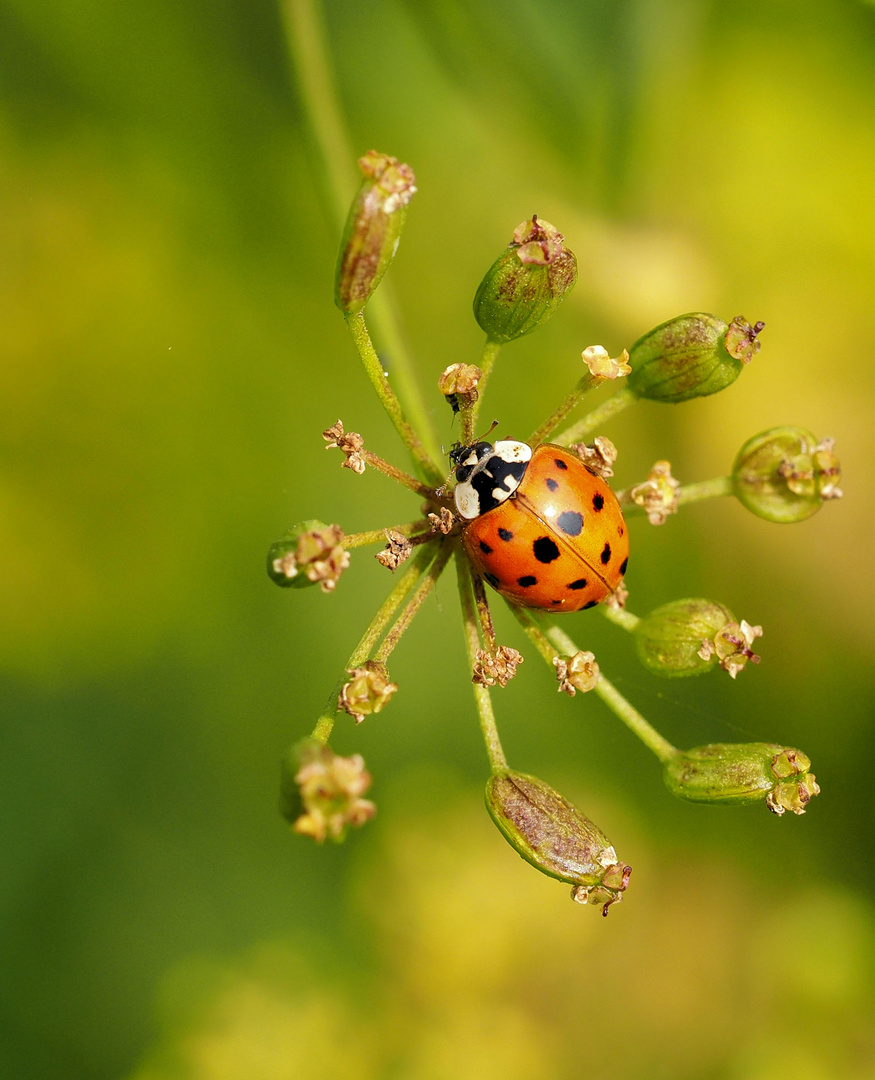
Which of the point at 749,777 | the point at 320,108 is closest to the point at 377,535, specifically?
the point at 749,777

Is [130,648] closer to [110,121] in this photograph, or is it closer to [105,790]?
[105,790]

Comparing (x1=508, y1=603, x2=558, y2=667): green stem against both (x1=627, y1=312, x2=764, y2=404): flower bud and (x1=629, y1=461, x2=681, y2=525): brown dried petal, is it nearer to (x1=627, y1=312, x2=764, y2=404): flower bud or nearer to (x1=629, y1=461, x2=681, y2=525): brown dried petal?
(x1=629, y1=461, x2=681, y2=525): brown dried petal

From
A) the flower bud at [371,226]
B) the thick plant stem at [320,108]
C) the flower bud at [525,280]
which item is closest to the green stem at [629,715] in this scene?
the flower bud at [525,280]

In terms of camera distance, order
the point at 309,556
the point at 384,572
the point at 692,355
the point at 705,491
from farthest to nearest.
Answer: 1. the point at 384,572
2. the point at 705,491
3. the point at 692,355
4. the point at 309,556

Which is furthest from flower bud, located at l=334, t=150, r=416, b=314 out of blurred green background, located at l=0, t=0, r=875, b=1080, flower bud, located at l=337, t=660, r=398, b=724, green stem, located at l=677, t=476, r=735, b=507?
blurred green background, located at l=0, t=0, r=875, b=1080

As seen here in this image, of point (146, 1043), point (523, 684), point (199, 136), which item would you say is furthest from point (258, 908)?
point (199, 136)

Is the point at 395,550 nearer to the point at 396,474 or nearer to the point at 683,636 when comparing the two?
the point at 396,474
